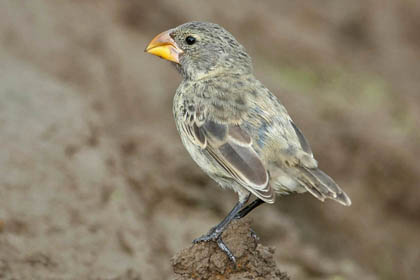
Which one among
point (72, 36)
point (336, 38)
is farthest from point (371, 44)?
point (72, 36)

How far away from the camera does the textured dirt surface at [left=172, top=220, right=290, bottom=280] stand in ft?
17.3

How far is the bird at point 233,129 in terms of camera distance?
17.2ft

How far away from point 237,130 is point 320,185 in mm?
741

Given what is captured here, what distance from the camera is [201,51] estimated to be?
6.21m

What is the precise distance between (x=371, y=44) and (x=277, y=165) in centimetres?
979

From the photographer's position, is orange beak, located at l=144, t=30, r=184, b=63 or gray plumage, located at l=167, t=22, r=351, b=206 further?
orange beak, located at l=144, t=30, r=184, b=63

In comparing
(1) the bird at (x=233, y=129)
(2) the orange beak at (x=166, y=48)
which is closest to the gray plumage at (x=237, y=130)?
(1) the bird at (x=233, y=129)

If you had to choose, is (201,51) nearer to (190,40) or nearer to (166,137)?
(190,40)

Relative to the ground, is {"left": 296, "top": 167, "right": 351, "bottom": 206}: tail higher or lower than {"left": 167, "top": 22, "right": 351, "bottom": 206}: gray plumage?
lower

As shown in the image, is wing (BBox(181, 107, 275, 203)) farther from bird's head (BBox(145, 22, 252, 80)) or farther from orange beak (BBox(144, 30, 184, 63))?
orange beak (BBox(144, 30, 184, 63))

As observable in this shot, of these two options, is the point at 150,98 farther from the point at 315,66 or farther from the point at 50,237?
the point at 50,237

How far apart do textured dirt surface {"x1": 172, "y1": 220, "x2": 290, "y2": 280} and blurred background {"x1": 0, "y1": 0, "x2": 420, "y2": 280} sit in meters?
1.63

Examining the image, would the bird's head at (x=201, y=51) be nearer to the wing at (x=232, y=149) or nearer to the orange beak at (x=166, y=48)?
the orange beak at (x=166, y=48)

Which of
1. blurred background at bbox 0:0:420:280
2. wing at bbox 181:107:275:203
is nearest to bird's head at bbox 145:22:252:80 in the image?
wing at bbox 181:107:275:203
